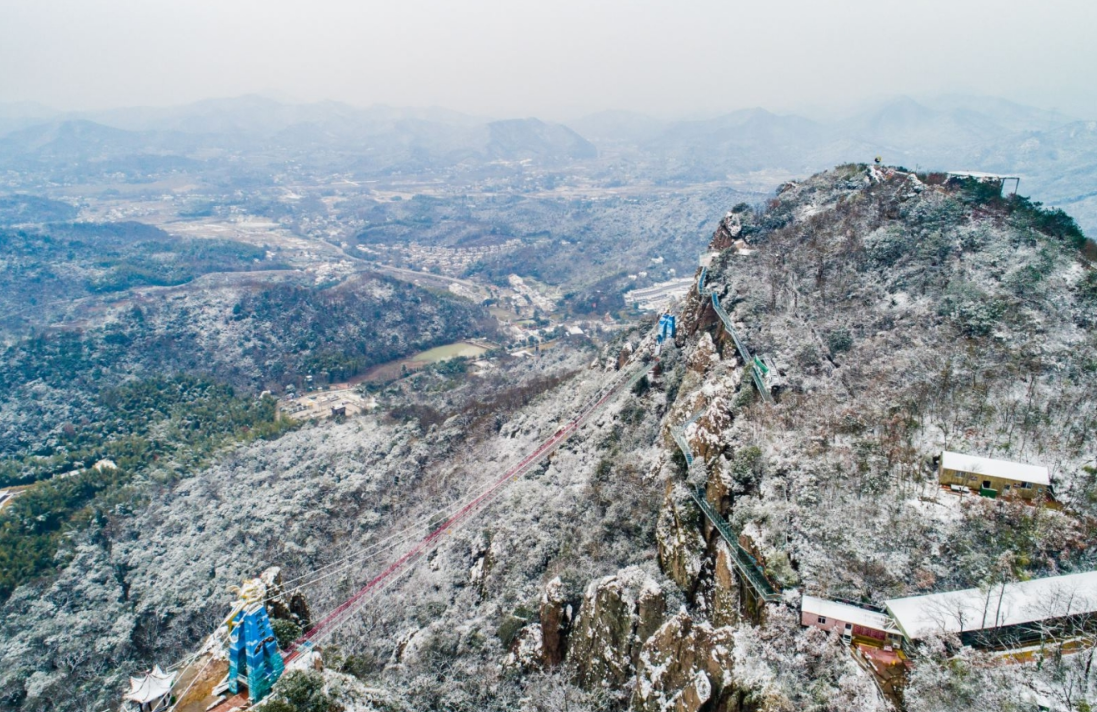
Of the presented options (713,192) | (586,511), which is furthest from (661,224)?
(586,511)

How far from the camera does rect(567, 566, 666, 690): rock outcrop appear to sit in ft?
56.7

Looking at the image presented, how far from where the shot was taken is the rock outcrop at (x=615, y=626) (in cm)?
1728

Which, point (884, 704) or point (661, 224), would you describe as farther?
point (661, 224)

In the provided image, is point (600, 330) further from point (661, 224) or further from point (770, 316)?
point (661, 224)

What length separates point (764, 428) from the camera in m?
20.6

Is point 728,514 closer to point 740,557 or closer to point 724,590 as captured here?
point 740,557

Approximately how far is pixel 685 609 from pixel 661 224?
15212 centimetres

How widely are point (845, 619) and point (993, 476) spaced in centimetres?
602

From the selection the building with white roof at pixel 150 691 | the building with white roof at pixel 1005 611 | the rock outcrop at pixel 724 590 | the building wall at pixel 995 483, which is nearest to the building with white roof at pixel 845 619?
the building with white roof at pixel 1005 611

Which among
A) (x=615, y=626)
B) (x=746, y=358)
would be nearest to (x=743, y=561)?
(x=615, y=626)

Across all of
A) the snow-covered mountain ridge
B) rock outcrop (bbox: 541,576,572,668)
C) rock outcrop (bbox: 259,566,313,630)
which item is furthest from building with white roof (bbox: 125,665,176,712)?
rock outcrop (bbox: 541,576,572,668)

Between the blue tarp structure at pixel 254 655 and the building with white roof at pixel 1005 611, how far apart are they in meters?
16.5

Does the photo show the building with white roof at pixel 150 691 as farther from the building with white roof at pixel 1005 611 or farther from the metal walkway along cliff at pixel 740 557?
the building with white roof at pixel 1005 611

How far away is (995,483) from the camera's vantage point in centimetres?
1546
